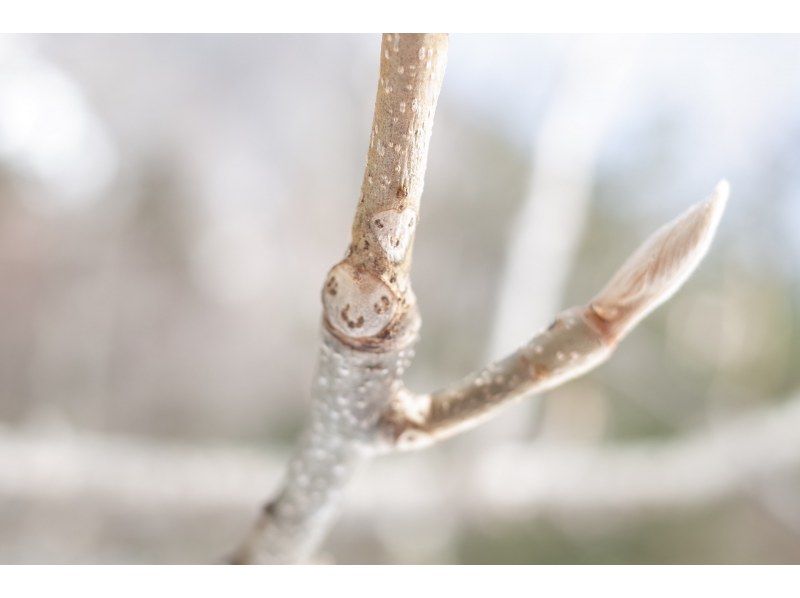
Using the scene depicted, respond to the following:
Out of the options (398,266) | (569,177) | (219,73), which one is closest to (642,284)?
(398,266)

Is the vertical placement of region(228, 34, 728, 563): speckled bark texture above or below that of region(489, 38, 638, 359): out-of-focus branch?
below

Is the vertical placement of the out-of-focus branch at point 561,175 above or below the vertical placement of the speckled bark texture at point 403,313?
above

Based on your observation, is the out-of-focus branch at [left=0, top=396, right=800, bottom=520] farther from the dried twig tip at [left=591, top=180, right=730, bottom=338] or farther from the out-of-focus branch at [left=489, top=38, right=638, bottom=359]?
the dried twig tip at [left=591, top=180, right=730, bottom=338]

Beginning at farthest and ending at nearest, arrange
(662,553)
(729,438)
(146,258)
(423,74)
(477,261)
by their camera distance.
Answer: (477,261), (146,258), (662,553), (729,438), (423,74)

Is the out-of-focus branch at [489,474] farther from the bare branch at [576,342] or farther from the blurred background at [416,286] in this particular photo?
the bare branch at [576,342]

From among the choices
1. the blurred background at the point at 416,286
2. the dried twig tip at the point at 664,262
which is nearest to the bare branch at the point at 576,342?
the dried twig tip at the point at 664,262

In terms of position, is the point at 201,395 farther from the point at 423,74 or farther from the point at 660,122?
the point at 423,74

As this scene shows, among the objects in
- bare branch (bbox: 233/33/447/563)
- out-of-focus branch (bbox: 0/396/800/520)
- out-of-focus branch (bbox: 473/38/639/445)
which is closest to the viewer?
bare branch (bbox: 233/33/447/563)

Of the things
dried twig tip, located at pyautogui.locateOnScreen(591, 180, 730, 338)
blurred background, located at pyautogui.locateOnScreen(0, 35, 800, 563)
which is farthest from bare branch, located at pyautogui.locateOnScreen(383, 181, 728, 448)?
blurred background, located at pyautogui.locateOnScreen(0, 35, 800, 563)
